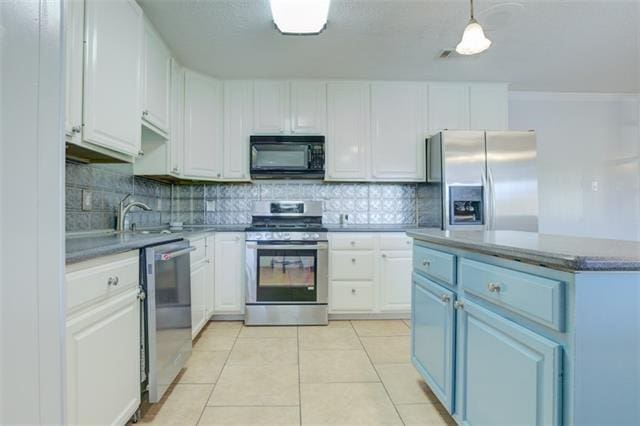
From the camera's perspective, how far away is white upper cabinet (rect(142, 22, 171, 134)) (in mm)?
2275

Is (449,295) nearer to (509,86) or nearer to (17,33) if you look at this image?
(17,33)

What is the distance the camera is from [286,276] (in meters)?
2.97

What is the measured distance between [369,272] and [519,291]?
212 centimetres

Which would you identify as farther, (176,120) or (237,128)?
(237,128)

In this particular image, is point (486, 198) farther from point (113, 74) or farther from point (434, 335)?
point (113, 74)

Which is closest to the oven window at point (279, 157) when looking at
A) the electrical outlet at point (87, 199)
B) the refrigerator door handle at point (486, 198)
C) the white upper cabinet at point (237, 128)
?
the white upper cabinet at point (237, 128)

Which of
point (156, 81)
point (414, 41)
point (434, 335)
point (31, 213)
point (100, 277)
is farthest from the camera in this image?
point (414, 41)

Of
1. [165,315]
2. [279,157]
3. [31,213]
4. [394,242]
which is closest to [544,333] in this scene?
[31,213]

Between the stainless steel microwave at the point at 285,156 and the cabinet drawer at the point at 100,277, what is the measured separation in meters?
1.83

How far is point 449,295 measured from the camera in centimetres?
143

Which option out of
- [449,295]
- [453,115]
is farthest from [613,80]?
[449,295]

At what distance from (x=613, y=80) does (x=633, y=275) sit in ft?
12.4

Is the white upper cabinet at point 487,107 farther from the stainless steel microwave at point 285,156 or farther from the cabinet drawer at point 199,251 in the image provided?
the cabinet drawer at point 199,251

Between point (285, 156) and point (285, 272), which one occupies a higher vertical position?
point (285, 156)
